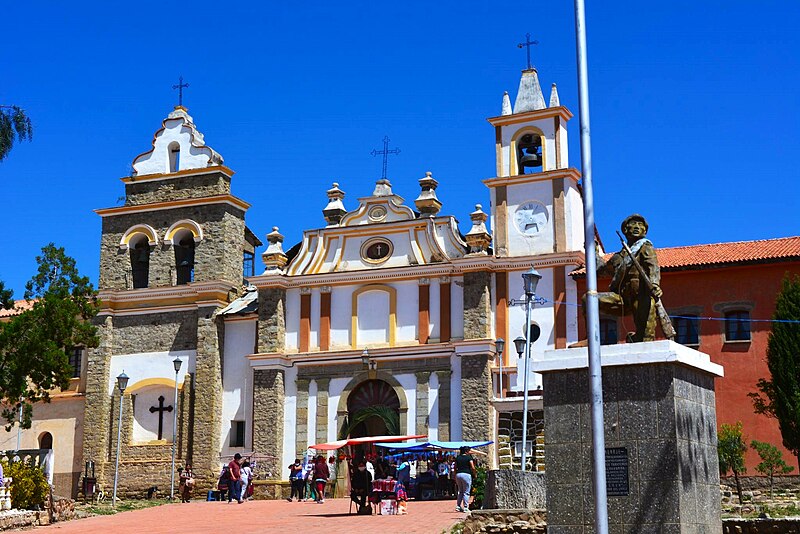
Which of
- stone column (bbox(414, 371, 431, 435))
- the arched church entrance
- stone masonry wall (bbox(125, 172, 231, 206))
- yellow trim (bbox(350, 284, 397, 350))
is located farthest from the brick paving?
stone masonry wall (bbox(125, 172, 231, 206))

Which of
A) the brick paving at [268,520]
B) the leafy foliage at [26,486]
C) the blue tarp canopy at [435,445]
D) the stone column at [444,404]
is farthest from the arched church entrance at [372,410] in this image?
the leafy foliage at [26,486]

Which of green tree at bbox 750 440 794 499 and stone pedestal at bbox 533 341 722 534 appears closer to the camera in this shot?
stone pedestal at bbox 533 341 722 534

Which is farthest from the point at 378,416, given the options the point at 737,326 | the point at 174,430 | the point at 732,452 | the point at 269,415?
the point at 732,452

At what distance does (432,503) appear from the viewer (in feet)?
99.5

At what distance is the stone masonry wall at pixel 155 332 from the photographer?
1668 inches

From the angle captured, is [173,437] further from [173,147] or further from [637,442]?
[637,442]

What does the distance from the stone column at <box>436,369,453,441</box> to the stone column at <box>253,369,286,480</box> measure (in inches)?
237

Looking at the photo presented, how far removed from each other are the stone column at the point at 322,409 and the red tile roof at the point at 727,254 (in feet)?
33.0

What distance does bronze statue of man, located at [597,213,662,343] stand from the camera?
44.9 ft

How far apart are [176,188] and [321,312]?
823cm

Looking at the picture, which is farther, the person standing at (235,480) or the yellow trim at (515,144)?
the yellow trim at (515,144)

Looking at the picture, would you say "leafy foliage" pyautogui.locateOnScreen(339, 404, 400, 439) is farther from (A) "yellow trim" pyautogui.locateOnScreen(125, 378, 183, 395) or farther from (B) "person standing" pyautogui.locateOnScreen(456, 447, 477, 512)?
(B) "person standing" pyautogui.locateOnScreen(456, 447, 477, 512)

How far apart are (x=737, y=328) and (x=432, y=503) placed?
1158 centimetres

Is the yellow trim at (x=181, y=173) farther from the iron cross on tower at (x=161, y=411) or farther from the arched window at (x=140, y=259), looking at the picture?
the iron cross on tower at (x=161, y=411)
